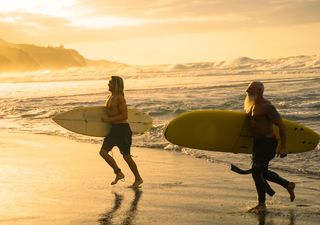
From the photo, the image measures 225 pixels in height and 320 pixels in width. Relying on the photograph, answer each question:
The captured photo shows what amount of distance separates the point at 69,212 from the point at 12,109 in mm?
17469

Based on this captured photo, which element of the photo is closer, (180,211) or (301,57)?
(180,211)

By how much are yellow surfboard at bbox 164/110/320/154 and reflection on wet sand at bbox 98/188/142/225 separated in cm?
111

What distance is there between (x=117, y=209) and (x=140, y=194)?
37.7 inches

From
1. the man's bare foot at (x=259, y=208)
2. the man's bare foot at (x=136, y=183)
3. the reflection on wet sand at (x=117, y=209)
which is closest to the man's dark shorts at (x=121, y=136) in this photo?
the man's bare foot at (x=136, y=183)

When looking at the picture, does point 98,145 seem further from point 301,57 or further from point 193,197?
point 301,57

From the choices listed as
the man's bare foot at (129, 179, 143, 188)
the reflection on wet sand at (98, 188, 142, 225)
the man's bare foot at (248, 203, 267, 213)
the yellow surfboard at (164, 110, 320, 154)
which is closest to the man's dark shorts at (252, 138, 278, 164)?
the man's bare foot at (248, 203, 267, 213)

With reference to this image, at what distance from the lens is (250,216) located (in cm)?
623

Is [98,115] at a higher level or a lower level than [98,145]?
higher

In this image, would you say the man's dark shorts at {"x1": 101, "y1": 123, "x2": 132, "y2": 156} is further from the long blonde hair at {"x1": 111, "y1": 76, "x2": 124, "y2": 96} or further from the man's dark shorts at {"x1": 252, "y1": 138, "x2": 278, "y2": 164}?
the man's dark shorts at {"x1": 252, "y1": 138, "x2": 278, "y2": 164}

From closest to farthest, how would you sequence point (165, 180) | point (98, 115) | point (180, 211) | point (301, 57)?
point (180, 211), point (165, 180), point (98, 115), point (301, 57)

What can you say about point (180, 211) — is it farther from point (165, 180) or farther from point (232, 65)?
point (232, 65)

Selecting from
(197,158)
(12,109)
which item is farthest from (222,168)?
(12,109)

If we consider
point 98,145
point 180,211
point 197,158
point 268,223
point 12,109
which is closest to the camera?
point 268,223

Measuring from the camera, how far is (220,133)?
25.2 ft
